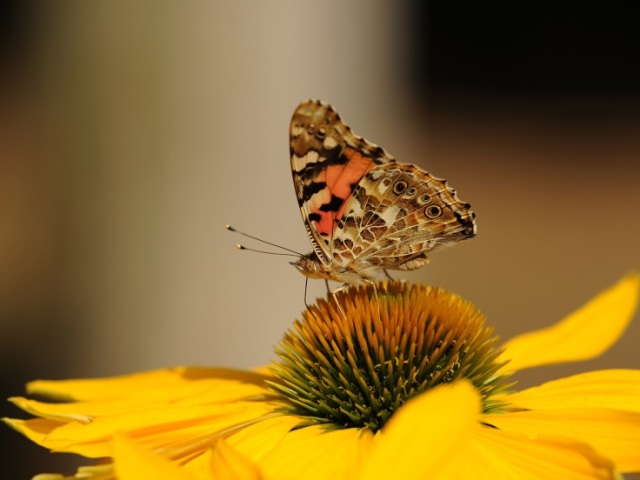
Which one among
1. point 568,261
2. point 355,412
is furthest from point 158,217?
point 568,261

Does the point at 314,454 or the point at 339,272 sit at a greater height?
the point at 339,272

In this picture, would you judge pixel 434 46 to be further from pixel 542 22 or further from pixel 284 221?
pixel 284 221

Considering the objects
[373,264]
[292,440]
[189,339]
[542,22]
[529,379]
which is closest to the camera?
[292,440]

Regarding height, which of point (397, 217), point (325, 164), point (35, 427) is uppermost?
point (325, 164)

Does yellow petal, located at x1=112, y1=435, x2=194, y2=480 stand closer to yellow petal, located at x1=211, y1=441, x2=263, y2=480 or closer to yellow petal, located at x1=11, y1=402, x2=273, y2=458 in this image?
yellow petal, located at x1=211, y1=441, x2=263, y2=480

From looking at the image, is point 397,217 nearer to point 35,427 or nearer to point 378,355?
point 378,355

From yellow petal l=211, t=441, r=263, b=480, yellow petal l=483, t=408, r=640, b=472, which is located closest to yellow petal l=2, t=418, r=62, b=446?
yellow petal l=211, t=441, r=263, b=480

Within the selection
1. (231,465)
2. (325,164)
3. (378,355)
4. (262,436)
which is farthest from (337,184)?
(231,465)
